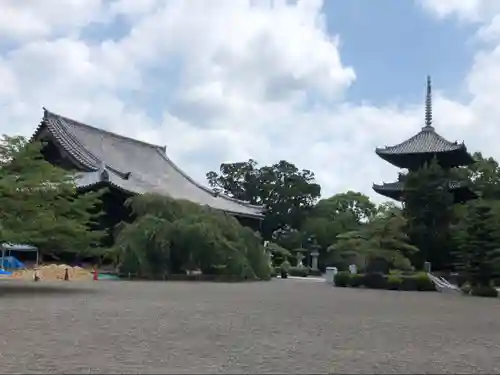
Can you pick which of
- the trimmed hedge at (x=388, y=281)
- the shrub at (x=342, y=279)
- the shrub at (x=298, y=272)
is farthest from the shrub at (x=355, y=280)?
the shrub at (x=298, y=272)

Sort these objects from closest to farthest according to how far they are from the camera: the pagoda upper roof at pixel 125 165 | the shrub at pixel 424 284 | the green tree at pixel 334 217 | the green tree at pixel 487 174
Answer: the shrub at pixel 424 284
the pagoda upper roof at pixel 125 165
the green tree at pixel 487 174
the green tree at pixel 334 217

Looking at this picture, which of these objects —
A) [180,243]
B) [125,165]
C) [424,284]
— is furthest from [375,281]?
[125,165]

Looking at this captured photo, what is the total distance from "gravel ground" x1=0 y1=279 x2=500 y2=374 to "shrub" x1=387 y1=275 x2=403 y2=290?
10.1 metres

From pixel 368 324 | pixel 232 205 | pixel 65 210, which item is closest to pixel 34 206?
pixel 65 210

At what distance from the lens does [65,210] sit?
17.1 meters

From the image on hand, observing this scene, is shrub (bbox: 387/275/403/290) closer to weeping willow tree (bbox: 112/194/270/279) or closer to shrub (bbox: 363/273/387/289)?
shrub (bbox: 363/273/387/289)

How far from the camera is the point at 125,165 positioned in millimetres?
36688

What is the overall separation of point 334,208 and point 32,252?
3492cm

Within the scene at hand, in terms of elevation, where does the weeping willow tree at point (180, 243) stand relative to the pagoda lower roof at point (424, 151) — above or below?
below

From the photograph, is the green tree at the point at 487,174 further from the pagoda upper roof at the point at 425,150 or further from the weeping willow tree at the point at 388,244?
the weeping willow tree at the point at 388,244

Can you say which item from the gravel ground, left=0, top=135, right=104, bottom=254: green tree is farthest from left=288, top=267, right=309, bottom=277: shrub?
the gravel ground

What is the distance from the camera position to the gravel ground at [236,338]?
6164 mm

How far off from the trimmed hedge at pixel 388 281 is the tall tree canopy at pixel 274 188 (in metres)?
33.6

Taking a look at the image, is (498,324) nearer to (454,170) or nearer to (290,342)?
(290,342)
